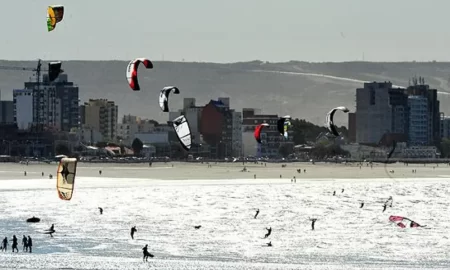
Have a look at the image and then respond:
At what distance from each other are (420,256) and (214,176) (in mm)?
66069

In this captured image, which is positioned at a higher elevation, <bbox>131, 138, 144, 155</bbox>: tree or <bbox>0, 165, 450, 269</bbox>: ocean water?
<bbox>131, 138, 144, 155</bbox>: tree

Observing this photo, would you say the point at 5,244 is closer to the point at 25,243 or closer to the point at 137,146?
the point at 25,243

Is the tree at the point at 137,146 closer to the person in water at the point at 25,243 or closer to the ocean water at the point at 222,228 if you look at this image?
the ocean water at the point at 222,228

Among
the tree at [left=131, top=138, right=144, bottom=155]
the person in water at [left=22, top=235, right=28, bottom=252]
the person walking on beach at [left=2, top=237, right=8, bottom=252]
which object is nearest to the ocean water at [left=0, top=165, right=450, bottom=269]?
the person in water at [left=22, top=235, right=28, bottom=252]

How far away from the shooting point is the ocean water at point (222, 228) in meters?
46.6

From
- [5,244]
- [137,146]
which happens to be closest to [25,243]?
[5,244]

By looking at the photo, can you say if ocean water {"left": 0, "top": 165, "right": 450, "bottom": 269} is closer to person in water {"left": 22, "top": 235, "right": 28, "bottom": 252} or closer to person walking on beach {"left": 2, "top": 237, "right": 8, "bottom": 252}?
person in water {"left": 22, "top": 235, "right": 28, "bottom": 252}

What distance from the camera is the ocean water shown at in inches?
1833

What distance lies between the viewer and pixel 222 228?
5725cm

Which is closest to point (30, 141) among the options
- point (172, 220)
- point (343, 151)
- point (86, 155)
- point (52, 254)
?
point (86, 155)

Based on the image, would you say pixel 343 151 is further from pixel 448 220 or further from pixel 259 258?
pixel 259 258

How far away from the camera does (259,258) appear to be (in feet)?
156

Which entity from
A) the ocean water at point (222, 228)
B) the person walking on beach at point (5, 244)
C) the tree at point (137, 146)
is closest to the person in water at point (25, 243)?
the ocean water at point (222, 228)

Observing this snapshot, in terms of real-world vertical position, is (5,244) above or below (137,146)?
below
